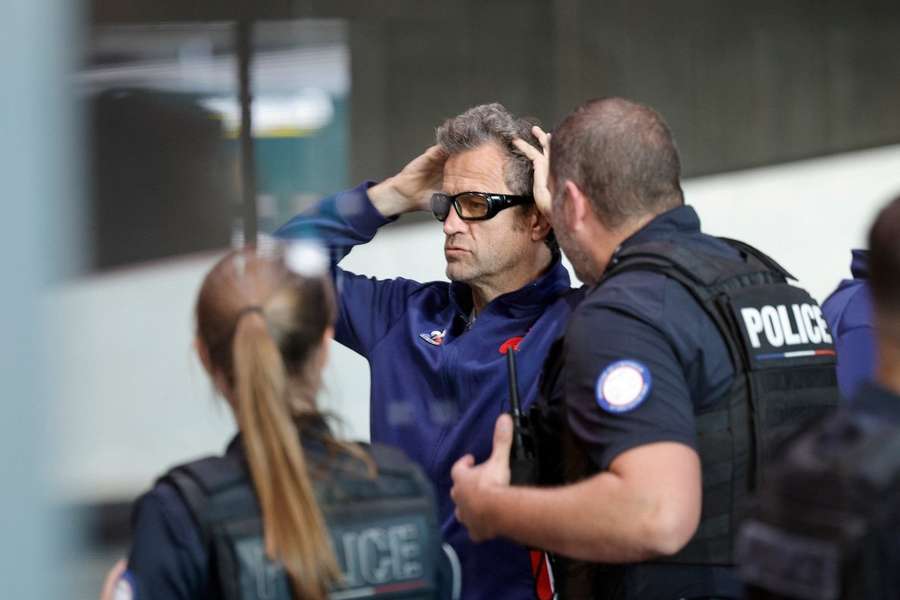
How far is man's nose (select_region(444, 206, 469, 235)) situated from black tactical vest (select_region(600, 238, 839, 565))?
598 millimetres

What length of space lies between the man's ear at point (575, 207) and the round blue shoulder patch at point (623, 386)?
33 centimetres

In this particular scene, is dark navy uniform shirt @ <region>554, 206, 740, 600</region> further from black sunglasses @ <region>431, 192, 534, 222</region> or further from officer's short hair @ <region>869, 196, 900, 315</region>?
black sunglasses @ <region>431, 192, 534, 222</region>

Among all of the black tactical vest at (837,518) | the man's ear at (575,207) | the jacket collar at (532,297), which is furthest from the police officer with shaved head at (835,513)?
the jacket collar at (532,297)

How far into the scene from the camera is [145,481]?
188 cm

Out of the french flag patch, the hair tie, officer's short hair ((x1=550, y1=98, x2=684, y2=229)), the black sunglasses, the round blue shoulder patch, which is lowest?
the french flag patch

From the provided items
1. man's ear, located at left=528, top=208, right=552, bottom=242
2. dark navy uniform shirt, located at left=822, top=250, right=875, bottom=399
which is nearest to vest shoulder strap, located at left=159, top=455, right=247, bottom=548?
man's ear, located at left=528, top=208, right=552, bottom=242

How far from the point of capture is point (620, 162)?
7.03ft

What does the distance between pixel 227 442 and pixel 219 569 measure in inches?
8.3

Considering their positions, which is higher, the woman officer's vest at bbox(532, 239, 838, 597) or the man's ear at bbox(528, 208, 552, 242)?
the man's ear at bbox(528, 208, 552, 242)

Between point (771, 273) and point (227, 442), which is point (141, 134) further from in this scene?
point (771, 273)

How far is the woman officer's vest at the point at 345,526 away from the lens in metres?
1.73

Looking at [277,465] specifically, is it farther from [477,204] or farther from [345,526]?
[477,204]

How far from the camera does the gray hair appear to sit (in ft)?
8.87

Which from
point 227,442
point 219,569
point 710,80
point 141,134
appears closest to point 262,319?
point 227,442
